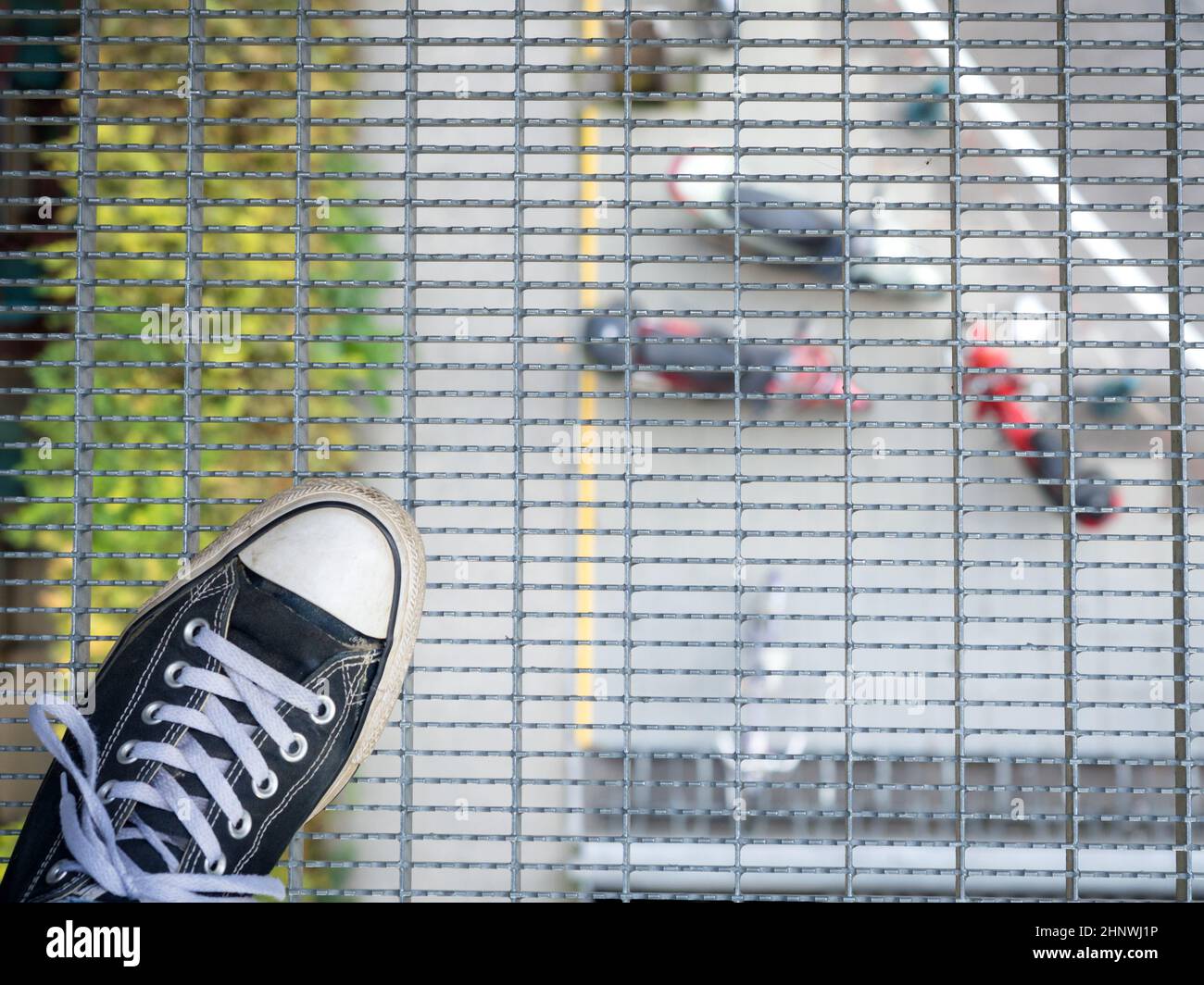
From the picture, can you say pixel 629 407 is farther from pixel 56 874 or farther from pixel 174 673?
pixel 56 874

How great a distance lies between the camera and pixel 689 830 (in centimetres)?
230

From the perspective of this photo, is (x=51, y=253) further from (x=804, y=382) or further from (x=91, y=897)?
(x=804, y=382)

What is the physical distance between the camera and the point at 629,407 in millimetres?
1301

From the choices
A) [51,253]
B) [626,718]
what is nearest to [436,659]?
[626,718]

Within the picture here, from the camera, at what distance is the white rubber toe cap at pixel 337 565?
1255mm

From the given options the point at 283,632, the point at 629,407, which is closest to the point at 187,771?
the point at 283,632

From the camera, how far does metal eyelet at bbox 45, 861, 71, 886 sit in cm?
120

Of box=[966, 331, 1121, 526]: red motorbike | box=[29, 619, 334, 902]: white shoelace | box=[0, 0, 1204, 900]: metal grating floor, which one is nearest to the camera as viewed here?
box=[29, 619, 334, 902]: white shoelace

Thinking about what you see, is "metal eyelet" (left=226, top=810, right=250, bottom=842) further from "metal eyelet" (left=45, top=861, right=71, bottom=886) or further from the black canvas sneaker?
"metal eyelet" (left=45, top=861, right=71, bottom=886)

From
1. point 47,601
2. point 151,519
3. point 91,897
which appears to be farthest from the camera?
point 47,601

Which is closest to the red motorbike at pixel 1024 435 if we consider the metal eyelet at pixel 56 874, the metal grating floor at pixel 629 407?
the metal grating floor at pixel 629 407

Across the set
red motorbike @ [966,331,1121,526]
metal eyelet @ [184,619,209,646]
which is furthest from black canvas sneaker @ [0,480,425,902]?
red motorbike @ [966,331,1121,526]

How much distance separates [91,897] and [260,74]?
1.35m

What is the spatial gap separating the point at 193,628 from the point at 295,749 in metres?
0.21
